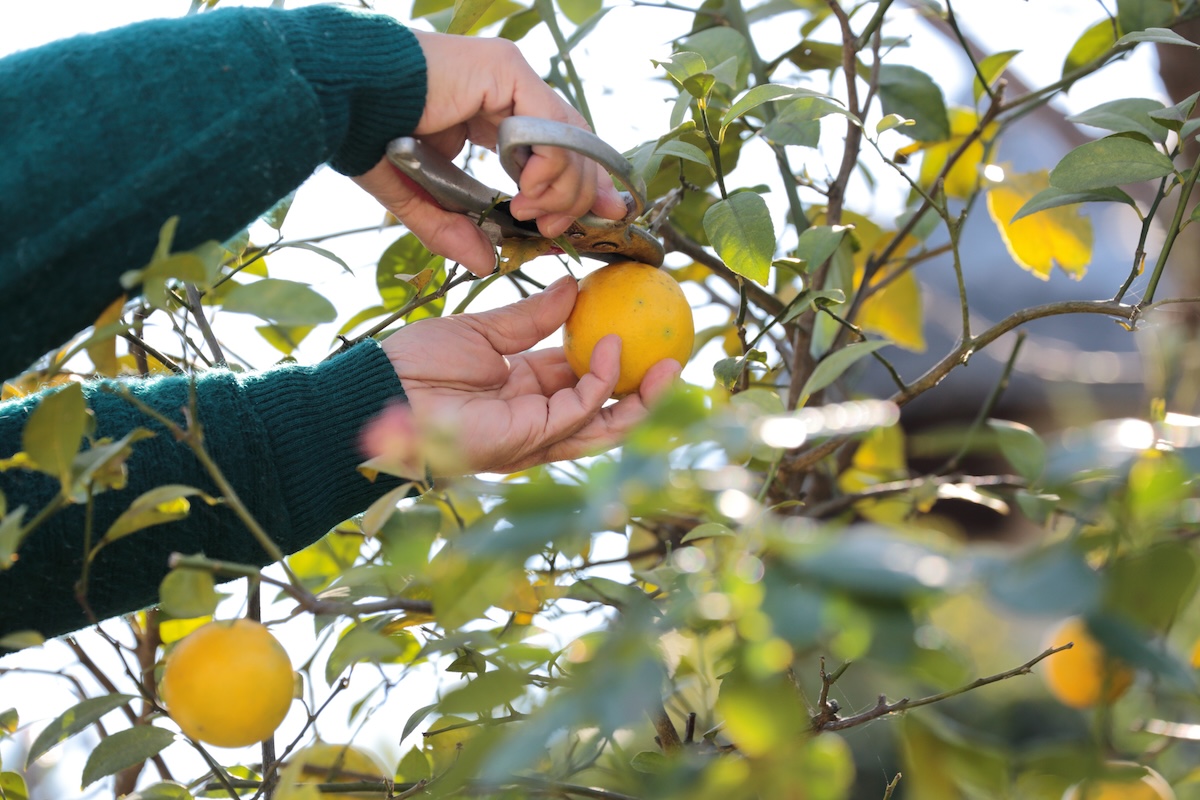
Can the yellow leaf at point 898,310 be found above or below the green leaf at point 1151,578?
below

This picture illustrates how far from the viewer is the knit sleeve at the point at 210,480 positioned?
2.18 feet

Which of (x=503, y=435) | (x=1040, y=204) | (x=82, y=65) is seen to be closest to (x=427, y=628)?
(x=503, y=435)

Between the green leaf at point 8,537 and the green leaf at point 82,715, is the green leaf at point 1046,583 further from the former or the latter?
the green leaf at point 82,715

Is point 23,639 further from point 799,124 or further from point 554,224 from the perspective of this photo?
point 799,124

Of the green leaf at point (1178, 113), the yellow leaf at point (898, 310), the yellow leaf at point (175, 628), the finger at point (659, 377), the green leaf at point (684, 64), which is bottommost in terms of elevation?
the yellow leaf at point (175, 628)

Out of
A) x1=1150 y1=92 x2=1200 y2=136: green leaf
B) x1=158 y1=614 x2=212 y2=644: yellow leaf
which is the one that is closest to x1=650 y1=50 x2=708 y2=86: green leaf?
x1=1150 y1=92 x2=1200 y2=136: green leaf

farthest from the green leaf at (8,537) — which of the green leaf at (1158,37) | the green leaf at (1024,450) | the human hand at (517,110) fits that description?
the green leaf at (1158,37)

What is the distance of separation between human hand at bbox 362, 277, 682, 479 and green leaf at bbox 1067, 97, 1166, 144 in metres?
0.32

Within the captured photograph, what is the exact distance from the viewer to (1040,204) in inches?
30.2

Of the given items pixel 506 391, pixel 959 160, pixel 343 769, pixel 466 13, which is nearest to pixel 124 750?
pixel 343 769

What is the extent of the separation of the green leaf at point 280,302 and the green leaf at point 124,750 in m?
0.26

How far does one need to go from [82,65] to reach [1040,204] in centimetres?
62

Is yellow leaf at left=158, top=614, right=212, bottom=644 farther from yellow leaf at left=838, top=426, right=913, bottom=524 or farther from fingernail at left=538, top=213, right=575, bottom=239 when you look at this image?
yellow leaf at left=838, top=426, right=913, bottom=524

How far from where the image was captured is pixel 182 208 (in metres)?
0.60
